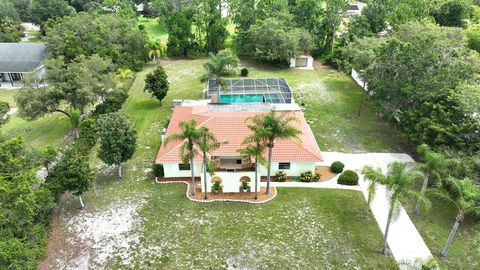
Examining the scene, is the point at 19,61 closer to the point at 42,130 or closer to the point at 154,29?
the point at 42,130

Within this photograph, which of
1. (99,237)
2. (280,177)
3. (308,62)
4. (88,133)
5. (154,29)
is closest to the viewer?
(99,237)

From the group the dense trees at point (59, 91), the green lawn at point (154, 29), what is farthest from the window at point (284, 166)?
the green lawn at point (154, 29)

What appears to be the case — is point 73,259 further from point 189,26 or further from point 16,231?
point 189,26

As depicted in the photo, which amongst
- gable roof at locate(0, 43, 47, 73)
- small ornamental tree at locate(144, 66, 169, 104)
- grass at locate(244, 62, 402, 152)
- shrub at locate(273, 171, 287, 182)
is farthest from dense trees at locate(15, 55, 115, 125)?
grass at locate(244, 62, 402, 152)

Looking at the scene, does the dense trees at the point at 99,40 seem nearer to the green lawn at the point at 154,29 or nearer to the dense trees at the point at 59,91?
the dense trees at the point at 59,91

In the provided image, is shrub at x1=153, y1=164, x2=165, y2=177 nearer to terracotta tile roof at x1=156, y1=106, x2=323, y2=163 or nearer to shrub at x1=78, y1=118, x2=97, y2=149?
terracotta tile roof at x1=156, y1=106, x2=323, y2=163

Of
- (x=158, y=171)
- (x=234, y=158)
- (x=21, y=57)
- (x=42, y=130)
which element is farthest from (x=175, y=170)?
(x=21, y=57)

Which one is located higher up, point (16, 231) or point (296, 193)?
point (16, 231)

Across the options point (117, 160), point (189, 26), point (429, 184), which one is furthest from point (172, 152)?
point (189, 26)

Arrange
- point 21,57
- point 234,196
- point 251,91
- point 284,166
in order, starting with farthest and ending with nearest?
point 21,57 → point 251,91 → point 284,166 → point 234,196
